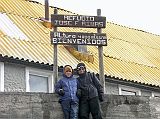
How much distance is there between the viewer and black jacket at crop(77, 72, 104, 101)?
1036cm

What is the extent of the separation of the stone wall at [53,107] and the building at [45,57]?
4074 mm

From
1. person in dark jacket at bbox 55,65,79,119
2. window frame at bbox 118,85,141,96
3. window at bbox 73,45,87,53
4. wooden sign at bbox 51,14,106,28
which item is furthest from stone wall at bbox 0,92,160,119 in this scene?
window frame at bbox 118,85,141,96

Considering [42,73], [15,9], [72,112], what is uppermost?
[15,9]

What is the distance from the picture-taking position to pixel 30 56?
15.4 metres

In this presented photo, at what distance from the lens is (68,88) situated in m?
10.3

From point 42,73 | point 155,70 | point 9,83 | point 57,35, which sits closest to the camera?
point 57,35

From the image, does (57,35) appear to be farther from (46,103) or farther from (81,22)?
(46,103)

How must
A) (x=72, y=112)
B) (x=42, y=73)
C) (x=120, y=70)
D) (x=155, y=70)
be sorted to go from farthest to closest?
(x=155, y=70)
(x=120, y=70)
(x=42, y=73)
(x=72, y=112)

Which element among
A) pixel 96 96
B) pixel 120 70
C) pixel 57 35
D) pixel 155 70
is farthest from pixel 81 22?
pixel 155 70

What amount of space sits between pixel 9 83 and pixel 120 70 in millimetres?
5089

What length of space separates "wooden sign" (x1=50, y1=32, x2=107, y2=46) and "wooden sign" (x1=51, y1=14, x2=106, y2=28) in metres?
0.20

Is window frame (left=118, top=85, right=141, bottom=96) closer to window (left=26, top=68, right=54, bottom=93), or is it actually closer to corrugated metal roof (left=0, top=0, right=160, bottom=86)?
corrugated metal roof (left=0, top=0, right=160, bottom=86)

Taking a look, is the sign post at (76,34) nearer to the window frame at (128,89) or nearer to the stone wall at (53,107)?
the stone wall at (53,107)

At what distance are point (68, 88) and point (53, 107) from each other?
2.01 feet
